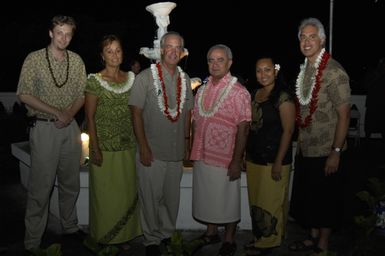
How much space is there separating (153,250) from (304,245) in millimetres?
1454

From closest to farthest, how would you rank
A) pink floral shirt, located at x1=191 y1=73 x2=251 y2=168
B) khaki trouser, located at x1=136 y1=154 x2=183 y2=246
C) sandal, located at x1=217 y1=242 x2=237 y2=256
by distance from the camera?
1. pink floral shirt, located at x1=191 y1=73 x2=251 y2=168
2. khaki trouser, located at x1=136 y1=154 x2=183 y2=246
3. sandal, located at x1=217 y1=242 x2=237 y2=256

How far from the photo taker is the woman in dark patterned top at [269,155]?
418 centimetres

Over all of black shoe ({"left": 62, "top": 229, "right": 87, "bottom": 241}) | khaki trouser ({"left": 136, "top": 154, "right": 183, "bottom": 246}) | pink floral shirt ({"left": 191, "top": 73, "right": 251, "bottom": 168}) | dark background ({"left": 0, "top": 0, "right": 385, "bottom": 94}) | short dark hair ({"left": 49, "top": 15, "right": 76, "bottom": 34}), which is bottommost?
black shoe ({"left": 62, "top": 229, "right": 87, "bottom": 241})

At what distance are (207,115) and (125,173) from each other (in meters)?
0.93

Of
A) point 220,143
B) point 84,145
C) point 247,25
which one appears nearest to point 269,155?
point 220,143

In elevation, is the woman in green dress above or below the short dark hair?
below

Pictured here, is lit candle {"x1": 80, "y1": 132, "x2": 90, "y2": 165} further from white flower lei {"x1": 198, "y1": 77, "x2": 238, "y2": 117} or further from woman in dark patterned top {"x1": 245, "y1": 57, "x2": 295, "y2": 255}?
woman in dark patterned top {"x1": 245, "y1": 57, "x2": 295, "y2": 255}

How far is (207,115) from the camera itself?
14.2 feet

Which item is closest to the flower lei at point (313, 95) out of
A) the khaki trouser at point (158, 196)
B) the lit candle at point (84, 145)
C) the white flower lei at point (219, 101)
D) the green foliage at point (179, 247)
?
the white flower lei at point (219, 101)

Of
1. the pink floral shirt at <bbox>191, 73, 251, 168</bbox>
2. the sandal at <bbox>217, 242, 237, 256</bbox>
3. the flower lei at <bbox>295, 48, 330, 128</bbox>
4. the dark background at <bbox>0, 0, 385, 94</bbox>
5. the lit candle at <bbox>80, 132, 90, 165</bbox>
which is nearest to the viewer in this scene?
the flower lei at <bbox>295, 48, 330, 128</bbox>

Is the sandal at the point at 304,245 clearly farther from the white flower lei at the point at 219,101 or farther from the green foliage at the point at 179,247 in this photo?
the green foliage at the point at 179,247

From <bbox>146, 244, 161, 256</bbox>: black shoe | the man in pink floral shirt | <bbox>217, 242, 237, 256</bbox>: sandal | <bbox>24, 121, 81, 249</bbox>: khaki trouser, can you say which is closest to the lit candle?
<bbox>24, 121, 81, 249</bbox>: khaki trouser

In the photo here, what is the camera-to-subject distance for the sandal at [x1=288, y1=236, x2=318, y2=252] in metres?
4.63

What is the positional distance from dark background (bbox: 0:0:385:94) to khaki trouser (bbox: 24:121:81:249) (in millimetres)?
22915
